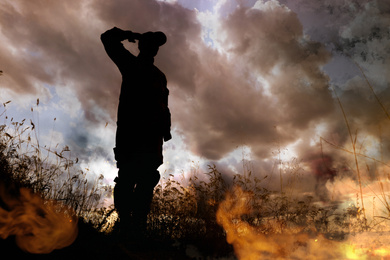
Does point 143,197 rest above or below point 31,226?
above

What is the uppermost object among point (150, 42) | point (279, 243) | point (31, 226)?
point (150, 42)

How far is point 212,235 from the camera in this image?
142 inches

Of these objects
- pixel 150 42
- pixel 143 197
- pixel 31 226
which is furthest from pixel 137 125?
pixel 31 226

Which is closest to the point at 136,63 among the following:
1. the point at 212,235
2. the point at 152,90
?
the point at 152,90

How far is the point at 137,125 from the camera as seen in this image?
9.75 feet

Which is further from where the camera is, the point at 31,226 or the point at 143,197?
the point at 143,197

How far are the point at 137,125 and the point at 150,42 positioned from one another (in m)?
1.22

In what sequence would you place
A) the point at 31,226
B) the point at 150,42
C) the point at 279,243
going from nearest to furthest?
the point at 31,226, the point at 150,42, the point at 279,243

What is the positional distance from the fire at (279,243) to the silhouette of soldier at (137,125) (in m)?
1.55

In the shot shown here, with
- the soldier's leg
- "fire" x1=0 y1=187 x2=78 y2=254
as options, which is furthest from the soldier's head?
"fire" x1=0 y1=187 x2=78 y2=254

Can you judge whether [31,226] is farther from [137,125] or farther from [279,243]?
[279,243]

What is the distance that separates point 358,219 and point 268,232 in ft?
5.56

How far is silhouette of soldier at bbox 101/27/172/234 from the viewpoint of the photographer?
2.84 m

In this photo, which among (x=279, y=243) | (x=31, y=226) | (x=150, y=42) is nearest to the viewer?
(x=31, y=226)
